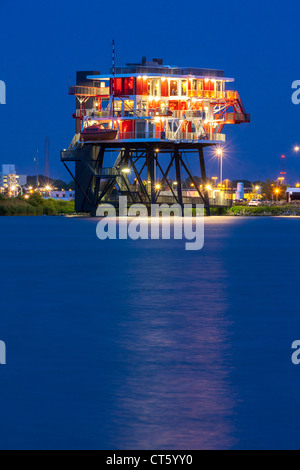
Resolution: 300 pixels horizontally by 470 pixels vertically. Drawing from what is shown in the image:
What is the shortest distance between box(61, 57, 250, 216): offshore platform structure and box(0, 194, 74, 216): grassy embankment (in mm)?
21463

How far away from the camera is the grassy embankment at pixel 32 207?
417ft

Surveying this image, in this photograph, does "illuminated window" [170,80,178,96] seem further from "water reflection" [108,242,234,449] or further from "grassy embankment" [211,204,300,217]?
"water reflection" [108,242,234,449]

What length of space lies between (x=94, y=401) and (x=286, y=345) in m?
5.59

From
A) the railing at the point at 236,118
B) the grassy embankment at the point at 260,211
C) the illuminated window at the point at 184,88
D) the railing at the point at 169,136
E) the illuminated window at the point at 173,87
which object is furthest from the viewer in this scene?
the grassy embankment at the point at 260,211

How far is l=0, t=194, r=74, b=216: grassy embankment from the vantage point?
12714 cm

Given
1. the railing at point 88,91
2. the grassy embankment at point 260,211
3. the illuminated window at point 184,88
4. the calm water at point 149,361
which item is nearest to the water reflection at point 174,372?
the calm water at point 149,361

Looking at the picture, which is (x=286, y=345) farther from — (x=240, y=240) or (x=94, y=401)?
(x=240, y=240)

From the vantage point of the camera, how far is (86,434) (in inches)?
430

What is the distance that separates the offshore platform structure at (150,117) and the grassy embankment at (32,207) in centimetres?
2146

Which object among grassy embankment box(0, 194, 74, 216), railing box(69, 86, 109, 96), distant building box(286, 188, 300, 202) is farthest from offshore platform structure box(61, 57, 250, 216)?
distant building box(286, 188, 300, 202)

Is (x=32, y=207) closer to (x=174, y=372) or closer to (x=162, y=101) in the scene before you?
(x=162, y=101)

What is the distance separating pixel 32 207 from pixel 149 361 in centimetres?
11510

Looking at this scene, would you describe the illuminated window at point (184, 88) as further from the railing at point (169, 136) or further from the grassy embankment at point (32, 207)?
the grassy embankment at point (32, 207)
